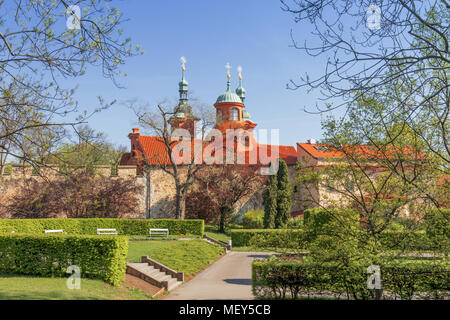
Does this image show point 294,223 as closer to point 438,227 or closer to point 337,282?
point 337,282

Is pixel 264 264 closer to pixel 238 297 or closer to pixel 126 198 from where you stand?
pixel 238 297

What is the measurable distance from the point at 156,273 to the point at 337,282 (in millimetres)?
6401

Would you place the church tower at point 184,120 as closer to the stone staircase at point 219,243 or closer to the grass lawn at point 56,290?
the stone staircase at point 219,243

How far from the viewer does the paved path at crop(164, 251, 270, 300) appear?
1147 centimetres

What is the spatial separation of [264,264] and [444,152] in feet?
17.4

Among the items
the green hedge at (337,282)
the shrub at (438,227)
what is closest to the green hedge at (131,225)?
the green hedge at (337,282)

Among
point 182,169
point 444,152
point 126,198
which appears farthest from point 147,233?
point 444,152

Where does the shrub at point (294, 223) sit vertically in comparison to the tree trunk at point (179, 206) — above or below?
below

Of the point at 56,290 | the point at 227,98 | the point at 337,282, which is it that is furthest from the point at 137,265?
the point at 227,98

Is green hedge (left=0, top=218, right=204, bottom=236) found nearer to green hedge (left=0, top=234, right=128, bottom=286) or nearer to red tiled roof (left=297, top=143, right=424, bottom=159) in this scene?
green hedge (left=0, top=234, right=128, bottom=286)

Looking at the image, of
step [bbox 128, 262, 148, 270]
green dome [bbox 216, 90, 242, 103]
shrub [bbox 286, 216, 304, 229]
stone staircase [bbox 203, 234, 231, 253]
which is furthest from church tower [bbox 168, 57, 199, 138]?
step [bbox 128, 262, 148, 270]

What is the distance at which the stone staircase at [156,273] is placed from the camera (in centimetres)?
1238

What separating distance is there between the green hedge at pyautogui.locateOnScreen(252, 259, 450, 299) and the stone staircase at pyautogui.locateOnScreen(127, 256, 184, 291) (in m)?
3.49

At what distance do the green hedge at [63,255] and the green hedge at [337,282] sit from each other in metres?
4.05
